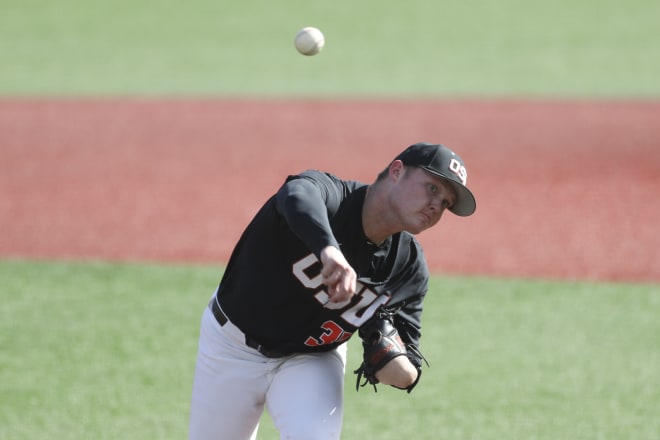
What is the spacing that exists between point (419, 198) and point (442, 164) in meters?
0.17

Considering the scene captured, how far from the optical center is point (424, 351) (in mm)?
7418

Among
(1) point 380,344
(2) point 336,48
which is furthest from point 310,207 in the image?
(2) point 336,48

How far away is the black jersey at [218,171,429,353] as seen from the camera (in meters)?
3.98

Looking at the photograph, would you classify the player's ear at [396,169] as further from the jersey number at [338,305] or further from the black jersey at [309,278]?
the jersey number at [338,305]

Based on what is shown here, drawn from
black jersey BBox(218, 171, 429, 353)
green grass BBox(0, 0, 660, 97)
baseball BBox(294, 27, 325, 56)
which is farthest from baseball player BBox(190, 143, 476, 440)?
green grass BBox(0, 0, 660, 97)

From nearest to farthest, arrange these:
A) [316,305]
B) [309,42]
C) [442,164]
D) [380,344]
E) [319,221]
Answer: [319,221]
[442,164]
[316,305]
[380,344]
[309,42]

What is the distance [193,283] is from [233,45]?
13273 mm

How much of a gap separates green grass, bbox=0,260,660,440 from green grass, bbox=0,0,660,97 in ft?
31.5

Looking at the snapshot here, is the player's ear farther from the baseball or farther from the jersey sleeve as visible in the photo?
the baseball

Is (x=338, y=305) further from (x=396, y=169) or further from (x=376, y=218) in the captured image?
(x=396, y=169)

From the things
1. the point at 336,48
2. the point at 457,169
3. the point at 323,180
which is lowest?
the point at 336,48

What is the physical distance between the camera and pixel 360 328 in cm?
423

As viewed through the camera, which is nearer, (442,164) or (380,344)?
(442,164)

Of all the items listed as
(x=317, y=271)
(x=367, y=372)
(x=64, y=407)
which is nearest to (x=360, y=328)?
(x=367, y=372)
